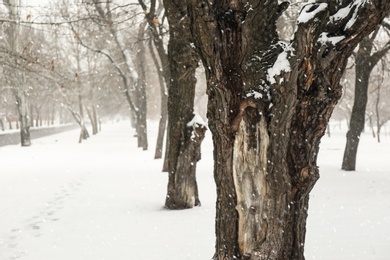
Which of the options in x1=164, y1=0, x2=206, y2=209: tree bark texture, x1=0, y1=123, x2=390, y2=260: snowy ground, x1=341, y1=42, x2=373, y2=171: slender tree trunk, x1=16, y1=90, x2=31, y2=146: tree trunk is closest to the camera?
x1=0, y1=123, x2=390, y2=260: snowy ground

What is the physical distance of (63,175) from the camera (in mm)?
11648

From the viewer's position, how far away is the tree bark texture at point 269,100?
271 cm

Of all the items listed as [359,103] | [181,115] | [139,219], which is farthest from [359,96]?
[139,219]

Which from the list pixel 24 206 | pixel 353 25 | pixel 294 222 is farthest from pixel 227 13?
pixel 24 206

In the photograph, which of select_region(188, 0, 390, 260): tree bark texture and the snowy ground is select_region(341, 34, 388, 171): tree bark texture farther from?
select_region(188, 0, 390, 260): tree bark texture

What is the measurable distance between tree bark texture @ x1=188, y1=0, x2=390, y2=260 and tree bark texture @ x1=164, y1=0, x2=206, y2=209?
3.53 metres

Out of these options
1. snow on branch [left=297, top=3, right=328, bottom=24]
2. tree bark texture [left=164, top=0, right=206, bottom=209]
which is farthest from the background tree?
snow on branch [left=297, top=3, right=328, bottom=24]

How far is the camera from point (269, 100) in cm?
288

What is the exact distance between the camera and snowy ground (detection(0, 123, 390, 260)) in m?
4.73

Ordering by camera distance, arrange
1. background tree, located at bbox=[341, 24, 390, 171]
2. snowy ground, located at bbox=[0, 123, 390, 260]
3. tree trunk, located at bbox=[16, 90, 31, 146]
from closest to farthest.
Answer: snowy ground, located at bbox=[0, 123, 390, 260] < background tree, located at bbox=[341, 24, 390, 171] < tree trunk, located at bbox=[16, 90, 31, 146]

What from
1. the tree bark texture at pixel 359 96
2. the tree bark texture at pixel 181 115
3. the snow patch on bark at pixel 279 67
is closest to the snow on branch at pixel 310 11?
the snow patch on bark at pixel 279 67

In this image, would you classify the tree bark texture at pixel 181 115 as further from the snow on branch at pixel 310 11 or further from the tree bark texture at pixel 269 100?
the snow on branch at pixel 310 11

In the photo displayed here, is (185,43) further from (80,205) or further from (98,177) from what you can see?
(98,177)

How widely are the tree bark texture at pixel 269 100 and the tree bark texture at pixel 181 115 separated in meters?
3.53
